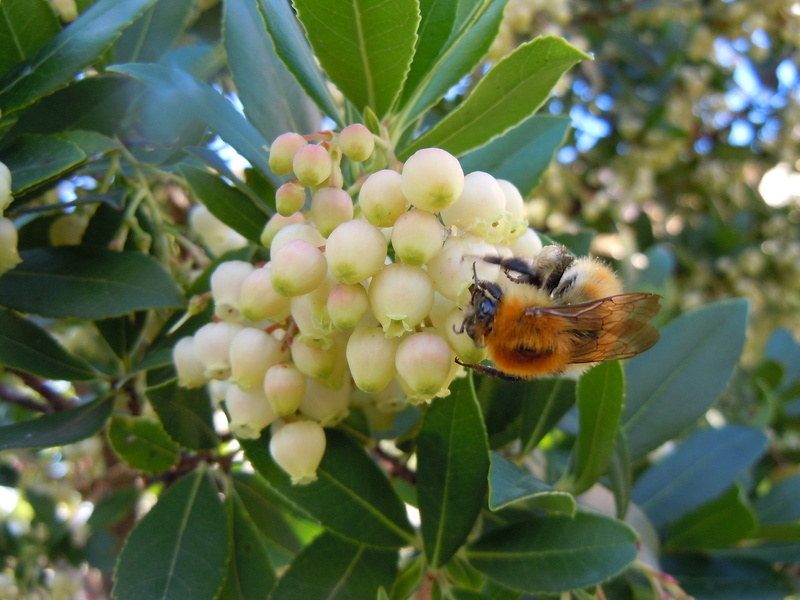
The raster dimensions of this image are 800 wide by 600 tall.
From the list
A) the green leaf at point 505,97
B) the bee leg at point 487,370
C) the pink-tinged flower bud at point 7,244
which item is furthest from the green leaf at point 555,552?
the pink-tinged flower bud at point 7,244

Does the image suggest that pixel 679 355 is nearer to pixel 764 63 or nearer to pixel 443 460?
pixel 443 460

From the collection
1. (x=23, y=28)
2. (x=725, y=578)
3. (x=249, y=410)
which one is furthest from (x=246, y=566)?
(x=725, y=578)

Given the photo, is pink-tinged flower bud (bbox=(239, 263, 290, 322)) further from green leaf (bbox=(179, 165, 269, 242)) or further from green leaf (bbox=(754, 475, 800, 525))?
green leaf (bbox=(754, 475, 800, 525))

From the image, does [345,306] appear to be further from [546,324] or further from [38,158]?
[38,158]

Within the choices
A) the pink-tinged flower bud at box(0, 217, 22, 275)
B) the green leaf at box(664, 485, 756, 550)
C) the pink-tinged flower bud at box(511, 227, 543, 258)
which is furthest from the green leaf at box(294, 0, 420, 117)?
the green leaf at box(664, 485, 756, 550)

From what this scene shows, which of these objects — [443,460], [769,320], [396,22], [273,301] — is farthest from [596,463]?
[769,320]

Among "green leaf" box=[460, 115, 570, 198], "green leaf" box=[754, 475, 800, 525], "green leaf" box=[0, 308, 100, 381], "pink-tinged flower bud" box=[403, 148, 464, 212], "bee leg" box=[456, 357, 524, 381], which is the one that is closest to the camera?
"pink-tinged flower bud" box=[403, 148, 464, 212]

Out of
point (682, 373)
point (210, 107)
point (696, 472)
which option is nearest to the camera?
point (210, 107)
